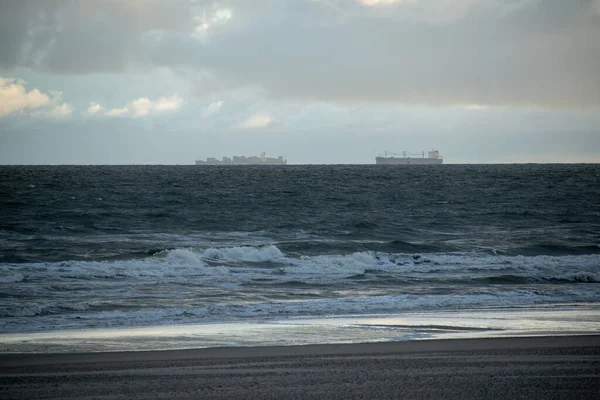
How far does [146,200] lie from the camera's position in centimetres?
4506

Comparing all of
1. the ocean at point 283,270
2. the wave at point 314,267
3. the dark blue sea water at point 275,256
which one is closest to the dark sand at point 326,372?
the ocean at point 283,270

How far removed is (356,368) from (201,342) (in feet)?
A: 9.16

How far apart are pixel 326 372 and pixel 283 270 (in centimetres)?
1367

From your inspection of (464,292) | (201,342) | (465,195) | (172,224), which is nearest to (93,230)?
(172,224)

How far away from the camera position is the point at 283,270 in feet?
68.3

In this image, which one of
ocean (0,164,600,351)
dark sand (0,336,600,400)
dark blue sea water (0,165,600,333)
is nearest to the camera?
dark sand (0,336,600,400)

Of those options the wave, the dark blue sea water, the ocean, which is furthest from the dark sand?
the wave

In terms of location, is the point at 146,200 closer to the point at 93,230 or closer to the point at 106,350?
the point at 93,230

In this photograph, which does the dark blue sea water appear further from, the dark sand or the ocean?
the dark sand

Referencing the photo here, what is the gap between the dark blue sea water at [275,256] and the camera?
44.0 feet

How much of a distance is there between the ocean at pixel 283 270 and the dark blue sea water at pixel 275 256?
77mm

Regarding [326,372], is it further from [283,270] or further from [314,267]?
[314,267]

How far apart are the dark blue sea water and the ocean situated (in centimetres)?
8

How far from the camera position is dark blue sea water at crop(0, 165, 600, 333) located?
44.0ft
